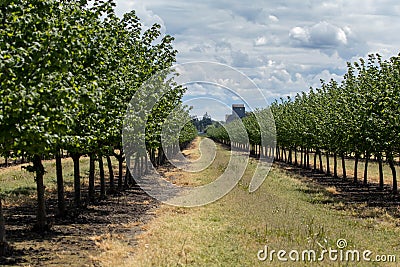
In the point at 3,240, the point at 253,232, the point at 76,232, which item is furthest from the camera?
the point at 76,232

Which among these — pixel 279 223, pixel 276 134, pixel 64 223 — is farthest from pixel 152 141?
pixel 276 134

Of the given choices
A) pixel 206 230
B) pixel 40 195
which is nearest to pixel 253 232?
pixel 206 230

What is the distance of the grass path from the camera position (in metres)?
14.1

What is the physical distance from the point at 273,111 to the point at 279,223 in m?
52.1

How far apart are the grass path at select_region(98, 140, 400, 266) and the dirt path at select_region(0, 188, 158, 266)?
60 centimetres

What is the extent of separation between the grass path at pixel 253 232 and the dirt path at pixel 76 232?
60 centimetres

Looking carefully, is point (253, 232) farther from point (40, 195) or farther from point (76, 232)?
point (40, 195)

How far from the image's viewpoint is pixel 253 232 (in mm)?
17891

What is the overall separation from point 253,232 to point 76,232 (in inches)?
245

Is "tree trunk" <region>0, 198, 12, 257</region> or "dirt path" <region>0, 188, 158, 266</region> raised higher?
"tree trunk" <region>0, 198, 12, 257</region>

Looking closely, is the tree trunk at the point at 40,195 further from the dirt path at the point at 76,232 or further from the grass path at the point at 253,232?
the grass path at the point at 253,232

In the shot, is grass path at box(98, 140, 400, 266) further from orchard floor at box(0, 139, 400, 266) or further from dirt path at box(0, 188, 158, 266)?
dirt path at box(0, 188, 158, 266)

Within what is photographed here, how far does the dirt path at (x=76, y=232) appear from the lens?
14.1 meters

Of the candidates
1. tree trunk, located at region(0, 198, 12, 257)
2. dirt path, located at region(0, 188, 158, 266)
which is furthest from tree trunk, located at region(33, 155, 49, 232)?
tree trunk, located at region(0, 198, 12, 257)
